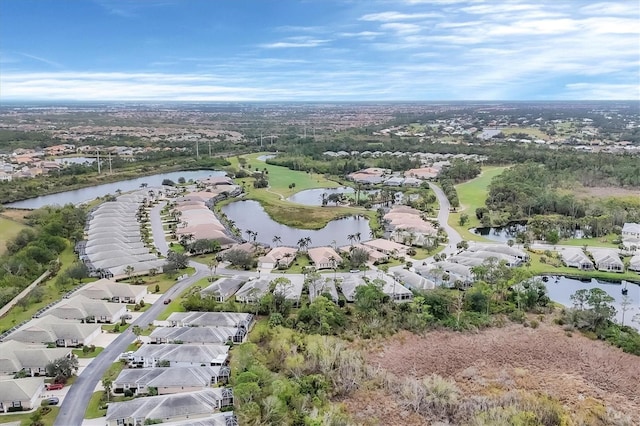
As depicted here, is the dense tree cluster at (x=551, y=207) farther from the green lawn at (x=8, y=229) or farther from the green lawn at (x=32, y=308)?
the green lawn at (x=8, y=229)

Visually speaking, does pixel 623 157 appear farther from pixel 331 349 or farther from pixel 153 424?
pixel 153 424

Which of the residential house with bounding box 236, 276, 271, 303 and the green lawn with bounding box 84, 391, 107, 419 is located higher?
the residential house with bounding box 236, 276, 271, 303

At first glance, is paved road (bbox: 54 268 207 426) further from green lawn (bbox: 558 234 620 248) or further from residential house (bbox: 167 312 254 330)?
green lawn (bbox: 558 234 620 248)

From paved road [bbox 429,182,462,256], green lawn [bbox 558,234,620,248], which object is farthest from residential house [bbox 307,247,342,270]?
green lawn [bbox 558,234,620,248]

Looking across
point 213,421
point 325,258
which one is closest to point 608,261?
point 325,258

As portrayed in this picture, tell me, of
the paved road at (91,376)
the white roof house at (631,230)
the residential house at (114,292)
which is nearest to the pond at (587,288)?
the white roof house at (631,230)

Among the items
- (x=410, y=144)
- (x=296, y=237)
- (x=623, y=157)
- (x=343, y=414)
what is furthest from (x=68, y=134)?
(x=343, y=414)

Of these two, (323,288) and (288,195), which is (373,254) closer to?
(323,288)
